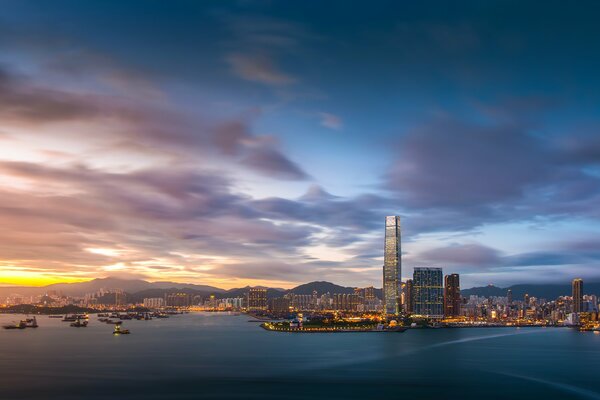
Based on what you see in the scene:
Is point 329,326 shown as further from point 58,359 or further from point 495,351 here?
point 58,359

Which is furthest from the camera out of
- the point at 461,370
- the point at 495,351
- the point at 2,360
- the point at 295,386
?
the point at 495,351

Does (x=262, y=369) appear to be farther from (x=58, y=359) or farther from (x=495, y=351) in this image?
(x=495, y=351)

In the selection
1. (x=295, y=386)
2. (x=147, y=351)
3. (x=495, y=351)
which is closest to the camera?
(x=295, y=386)

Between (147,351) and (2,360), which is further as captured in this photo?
(147,351)

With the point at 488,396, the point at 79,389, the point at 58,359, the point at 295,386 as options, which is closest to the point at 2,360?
the point at 58,359

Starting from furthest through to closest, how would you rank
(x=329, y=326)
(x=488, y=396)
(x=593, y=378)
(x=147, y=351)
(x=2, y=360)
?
(x=329, y=326) → (x=147, y=351) → (x=2, y=360) → (x=593, y=378) → (x=488, y=396)

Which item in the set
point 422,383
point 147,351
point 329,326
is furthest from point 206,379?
point 329,326
